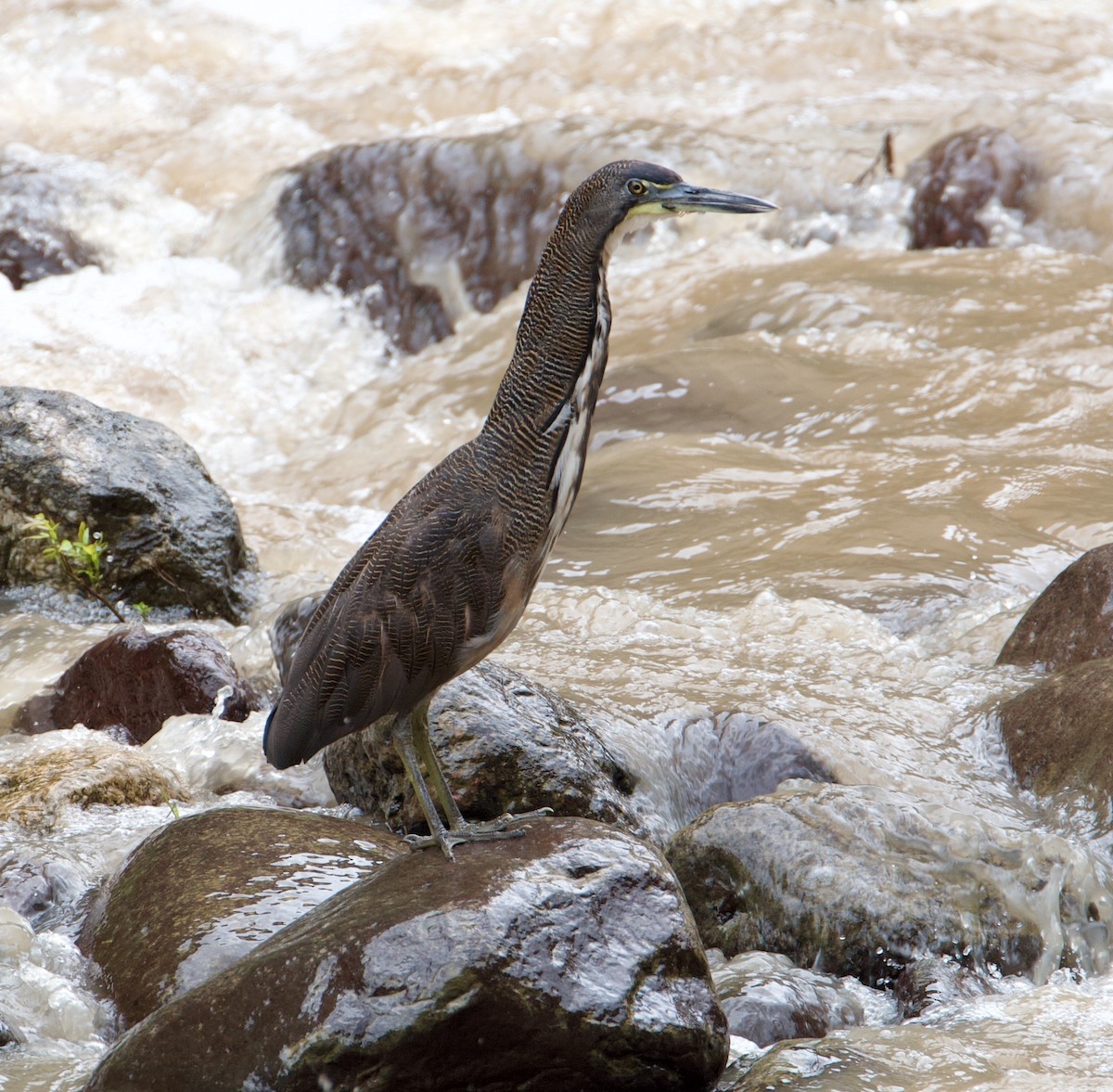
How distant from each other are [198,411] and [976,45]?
1000cm

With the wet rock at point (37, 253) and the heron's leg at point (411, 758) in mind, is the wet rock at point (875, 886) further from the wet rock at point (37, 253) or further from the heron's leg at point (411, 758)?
the wet rock at point (37, 253)

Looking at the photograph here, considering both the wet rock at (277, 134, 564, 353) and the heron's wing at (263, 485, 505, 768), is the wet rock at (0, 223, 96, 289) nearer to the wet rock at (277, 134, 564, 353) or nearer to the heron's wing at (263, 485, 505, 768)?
the wet rock at (277, 134, 564, 353)

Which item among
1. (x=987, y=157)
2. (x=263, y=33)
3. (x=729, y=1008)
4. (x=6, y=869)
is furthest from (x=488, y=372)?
(x=263, y=33)

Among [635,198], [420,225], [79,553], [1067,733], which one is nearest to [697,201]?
[635,198]

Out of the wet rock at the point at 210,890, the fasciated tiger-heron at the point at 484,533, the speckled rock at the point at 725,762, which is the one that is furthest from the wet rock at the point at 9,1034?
the speckled rock at the point at 725,762

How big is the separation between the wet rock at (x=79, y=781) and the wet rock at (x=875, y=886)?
197 centimetres

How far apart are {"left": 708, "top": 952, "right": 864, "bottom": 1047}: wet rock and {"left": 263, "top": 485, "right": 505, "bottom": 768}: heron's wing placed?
1165 millimetres

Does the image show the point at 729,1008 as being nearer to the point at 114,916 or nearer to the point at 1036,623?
the point at 114,916

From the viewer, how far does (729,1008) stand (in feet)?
13.0

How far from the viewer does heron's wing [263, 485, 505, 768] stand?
12.5ft

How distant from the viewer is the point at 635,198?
3893 millimetres

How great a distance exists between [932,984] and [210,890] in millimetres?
2118

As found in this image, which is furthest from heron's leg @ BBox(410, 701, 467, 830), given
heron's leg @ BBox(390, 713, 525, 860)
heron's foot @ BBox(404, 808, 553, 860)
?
heron's foot @ BBox(404, 808, 553, 860)

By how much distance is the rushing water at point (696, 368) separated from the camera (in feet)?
18.0
